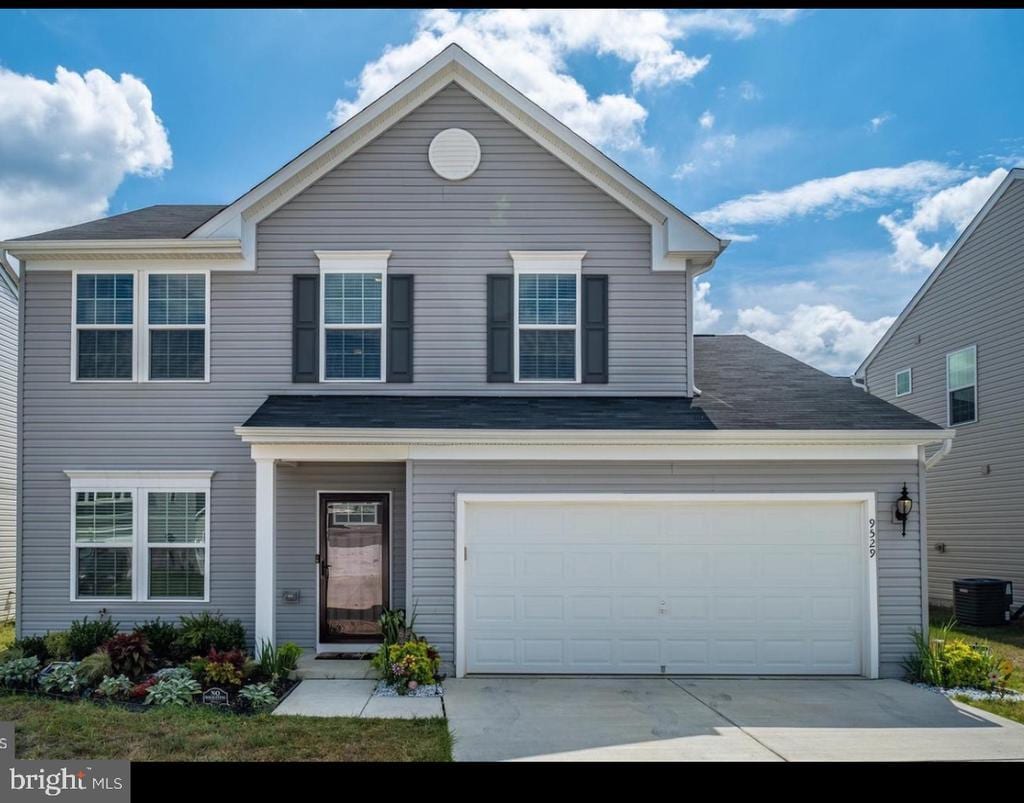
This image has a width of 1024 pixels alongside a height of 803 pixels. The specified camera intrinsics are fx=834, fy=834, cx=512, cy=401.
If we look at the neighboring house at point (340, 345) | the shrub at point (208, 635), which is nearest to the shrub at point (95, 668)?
the shrub at point (208, 635)

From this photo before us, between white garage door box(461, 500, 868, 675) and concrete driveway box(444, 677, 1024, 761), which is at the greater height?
white garage door box(461, 500, 868, 675)

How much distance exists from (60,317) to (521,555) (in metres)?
6.86

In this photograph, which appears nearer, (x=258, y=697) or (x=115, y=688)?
(x=258, y=697)

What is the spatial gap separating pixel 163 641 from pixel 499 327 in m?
5.67

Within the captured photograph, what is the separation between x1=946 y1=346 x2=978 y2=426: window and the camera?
15.4 m

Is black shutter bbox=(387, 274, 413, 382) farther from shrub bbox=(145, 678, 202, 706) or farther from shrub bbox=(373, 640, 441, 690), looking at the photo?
shrub bbox=(145, 678, 202, 706)

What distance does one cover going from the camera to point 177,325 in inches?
432

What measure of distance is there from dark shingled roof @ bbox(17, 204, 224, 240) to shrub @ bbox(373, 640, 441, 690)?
5975mm

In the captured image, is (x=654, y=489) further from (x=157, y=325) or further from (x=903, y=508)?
(x=157, y=325)

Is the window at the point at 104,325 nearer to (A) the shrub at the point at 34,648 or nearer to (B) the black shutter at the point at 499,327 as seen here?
(A) the shrub at the point at 34,648

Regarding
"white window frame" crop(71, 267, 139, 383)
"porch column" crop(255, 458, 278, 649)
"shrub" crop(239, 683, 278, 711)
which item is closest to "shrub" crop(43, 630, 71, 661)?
"porch column" crop(255, 458, 278, 649)

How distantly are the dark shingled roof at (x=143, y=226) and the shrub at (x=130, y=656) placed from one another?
506 cm

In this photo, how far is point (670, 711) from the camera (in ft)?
26.9

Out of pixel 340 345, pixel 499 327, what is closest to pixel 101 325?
pixel 340 345
